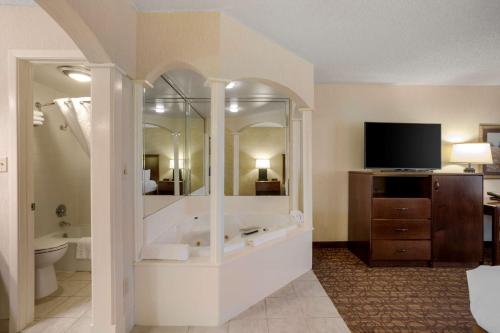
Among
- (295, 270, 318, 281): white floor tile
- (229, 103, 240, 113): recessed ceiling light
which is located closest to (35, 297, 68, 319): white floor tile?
(295, 270, 318, 281): white floor tile

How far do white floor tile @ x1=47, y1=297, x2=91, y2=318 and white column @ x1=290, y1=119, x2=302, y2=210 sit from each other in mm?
2439

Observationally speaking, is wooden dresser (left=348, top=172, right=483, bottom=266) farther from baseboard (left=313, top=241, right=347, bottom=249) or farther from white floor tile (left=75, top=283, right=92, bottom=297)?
white floor tile (left=75, top=283, right=92, bottom=297)

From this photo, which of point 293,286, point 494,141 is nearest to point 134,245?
point 293,286

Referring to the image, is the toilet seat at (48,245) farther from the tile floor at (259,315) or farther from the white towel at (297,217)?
the white towel at (297,217)

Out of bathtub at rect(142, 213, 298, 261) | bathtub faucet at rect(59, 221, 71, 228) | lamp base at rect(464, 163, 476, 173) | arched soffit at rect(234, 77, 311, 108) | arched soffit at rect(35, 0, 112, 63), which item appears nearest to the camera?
arched soffit at rect(35, 0, 112, 63)

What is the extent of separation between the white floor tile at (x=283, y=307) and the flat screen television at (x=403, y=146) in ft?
6.81

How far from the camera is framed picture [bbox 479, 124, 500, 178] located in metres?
3.60

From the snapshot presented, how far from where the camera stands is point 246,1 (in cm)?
178

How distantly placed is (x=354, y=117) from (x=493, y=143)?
2.00 m

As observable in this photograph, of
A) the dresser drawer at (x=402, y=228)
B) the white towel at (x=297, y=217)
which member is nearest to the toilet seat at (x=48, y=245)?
the white towel at (x=297, y=217)

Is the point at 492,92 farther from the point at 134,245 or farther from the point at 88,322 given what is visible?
the point at 88,322

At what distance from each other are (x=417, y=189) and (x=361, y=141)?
0.94 meters

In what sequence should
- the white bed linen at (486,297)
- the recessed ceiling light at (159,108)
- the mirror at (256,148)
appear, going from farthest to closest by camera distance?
the mirror at (256,148), the recessed ceiling light at (159,108), the white bed linen at (486,297)

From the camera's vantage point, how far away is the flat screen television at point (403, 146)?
3.39 meters
